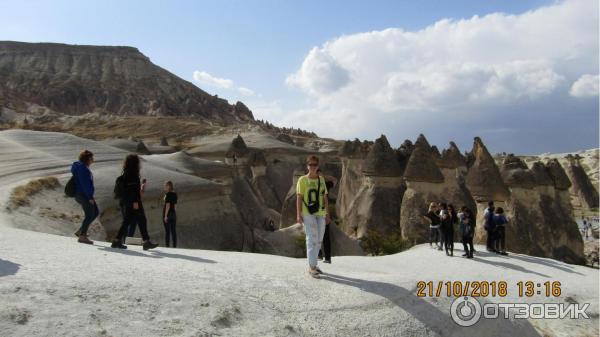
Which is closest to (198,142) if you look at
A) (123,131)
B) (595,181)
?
(123,131)

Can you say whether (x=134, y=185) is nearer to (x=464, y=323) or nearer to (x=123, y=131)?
(x=464, y=323)

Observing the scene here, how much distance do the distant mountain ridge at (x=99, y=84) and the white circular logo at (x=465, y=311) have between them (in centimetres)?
6115

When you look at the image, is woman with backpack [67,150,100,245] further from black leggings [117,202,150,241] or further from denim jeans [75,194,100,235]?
black leggings [117,202,150,241]

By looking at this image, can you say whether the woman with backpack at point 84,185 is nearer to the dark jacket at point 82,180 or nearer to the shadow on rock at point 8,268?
the dark jacket at point 82,180

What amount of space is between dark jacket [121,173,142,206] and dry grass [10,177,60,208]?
323cm

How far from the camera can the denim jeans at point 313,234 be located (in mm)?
4289

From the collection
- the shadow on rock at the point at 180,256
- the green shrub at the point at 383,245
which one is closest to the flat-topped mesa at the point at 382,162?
the green shrub at the point at 383,245

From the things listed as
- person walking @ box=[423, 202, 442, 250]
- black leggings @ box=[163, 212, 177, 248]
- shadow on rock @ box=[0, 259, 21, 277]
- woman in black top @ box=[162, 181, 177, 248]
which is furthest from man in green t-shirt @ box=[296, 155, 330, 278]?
person walking @ box=[423, 202, 442, 250]

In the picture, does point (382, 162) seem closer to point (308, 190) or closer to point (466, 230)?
point (466, 230)

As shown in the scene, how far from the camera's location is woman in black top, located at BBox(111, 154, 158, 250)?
16.8 ft

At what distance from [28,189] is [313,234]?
20.3 ft

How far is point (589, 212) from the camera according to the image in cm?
3278

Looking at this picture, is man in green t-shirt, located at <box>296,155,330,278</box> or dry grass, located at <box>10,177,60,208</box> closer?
man in green t-shirt, located at <box>296,155,330,278</box>

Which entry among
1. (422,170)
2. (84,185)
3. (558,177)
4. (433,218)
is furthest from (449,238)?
(558,177)
